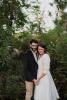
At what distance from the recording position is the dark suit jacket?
9922 mm

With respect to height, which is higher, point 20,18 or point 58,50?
point 20,18

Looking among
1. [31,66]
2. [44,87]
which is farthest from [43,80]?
[31,66]

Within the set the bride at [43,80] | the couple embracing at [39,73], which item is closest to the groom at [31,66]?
the couple embracing at [39,73]

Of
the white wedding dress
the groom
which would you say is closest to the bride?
the white wedding dress

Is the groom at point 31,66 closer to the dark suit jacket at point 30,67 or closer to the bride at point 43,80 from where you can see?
the dark suit jacket at point 30,67

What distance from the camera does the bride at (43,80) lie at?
31.4 ft

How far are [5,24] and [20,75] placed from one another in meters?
1.80

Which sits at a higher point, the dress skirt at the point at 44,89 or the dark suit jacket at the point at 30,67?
the dark suit jacket at the point at 30,67

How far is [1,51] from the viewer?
41.8 ft

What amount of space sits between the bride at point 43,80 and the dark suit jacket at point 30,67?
7.6 inches

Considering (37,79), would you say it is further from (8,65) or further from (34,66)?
(8,65)

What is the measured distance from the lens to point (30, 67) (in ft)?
32.8

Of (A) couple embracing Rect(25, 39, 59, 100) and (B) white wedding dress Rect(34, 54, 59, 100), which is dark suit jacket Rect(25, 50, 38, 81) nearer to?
(A) couple embracing Rect(25, 39, 59, 100)

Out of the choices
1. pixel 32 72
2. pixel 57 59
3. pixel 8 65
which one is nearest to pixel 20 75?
pixel 8 65
